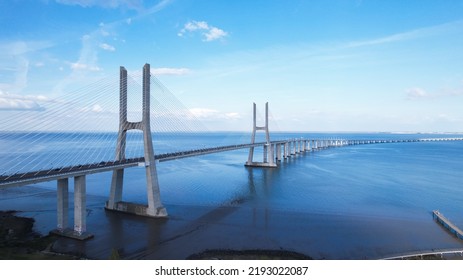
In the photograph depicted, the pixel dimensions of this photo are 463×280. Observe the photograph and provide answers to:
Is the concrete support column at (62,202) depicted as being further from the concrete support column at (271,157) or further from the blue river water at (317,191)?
the concrete support column at (271,157)

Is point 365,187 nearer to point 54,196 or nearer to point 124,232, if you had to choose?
point 124,232

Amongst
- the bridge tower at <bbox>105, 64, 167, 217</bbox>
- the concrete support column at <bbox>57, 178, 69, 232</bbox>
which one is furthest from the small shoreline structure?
the concrete support column at <bbox>57, 178, 69, 232</bbox>

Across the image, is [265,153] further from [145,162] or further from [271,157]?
[145,162]

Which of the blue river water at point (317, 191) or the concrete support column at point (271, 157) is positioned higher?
the concrete support column at point (271, 157)

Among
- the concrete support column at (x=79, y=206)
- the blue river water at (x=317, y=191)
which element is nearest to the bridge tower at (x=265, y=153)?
the blue river water at (x=317, y=191)

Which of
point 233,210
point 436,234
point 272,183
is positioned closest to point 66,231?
point 233,210

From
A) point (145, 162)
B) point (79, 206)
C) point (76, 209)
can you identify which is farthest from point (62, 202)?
point (145, 162)
